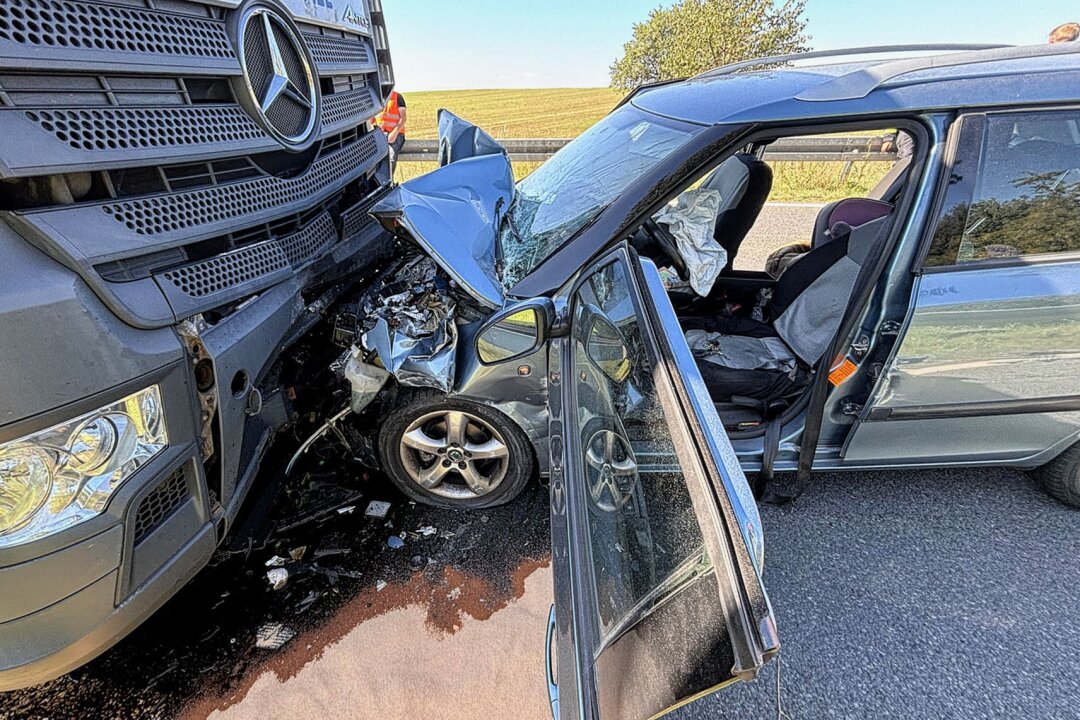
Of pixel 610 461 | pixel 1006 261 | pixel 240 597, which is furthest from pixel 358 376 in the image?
pixel 1006 261

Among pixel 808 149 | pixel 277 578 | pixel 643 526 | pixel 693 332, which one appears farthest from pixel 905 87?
pixel 808 149

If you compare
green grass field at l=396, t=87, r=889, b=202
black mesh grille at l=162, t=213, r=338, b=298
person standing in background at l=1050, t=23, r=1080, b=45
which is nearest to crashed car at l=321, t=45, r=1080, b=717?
black mesh grille at l=162, t=213, r=338, b=298

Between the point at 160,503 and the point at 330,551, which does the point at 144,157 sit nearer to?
the point at 160,503

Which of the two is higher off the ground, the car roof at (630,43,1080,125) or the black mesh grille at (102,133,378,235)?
the car roof at (630,43,1080,125)

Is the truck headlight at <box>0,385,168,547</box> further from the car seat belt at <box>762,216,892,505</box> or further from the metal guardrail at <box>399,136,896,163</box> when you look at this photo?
the metal guardrail at <box>399,136,896,163</box>

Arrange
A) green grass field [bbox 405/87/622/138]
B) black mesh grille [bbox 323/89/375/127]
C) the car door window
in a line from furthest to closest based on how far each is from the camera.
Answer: green grass field [bbox 405/87/622/138] < black mesh grille [bbox 323/89/375/127] < the car door window

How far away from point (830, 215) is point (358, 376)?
8.97 feet

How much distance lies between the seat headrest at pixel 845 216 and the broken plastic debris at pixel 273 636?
310cm

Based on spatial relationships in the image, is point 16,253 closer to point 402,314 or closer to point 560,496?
point 402,314

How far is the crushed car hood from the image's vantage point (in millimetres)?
1939

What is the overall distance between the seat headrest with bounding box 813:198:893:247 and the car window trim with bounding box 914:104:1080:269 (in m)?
1.06

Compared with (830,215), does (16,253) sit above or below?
above

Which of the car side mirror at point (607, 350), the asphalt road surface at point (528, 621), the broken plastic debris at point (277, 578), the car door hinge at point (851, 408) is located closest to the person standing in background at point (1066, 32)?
the asphalt road surface at point (528, 621)

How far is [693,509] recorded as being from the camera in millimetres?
774
